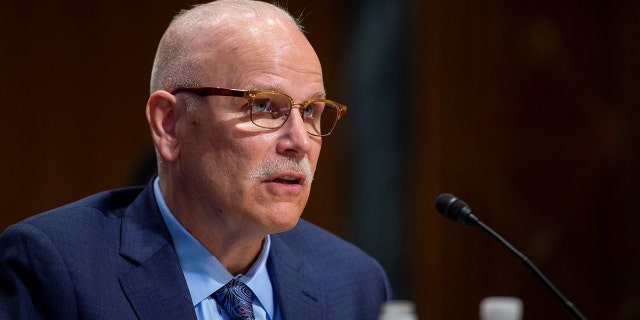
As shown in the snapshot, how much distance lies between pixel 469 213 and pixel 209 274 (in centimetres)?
62

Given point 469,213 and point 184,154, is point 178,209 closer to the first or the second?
point 184,154

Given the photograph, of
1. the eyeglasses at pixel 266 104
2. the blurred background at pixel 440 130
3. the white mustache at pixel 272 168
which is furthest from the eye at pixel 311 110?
the blurred background at pixel 440 130

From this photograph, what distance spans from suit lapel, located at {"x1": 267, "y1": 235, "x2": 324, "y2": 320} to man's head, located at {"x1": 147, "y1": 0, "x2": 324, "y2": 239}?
24 centimetres

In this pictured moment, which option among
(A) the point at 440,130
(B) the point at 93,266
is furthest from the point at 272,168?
(A) the point at 440,130

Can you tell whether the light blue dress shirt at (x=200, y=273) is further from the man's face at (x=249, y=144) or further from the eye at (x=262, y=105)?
the eye at (x=262, y=105)

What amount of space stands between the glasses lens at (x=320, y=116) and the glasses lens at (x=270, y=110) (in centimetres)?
6

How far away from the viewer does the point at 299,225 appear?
8.45ft

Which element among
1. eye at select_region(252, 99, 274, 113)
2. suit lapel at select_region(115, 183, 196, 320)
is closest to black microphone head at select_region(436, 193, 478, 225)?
eye at select_region(252, 99, 274, 113)

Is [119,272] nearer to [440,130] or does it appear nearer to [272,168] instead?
[272,168]

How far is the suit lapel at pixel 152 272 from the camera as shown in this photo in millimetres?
1976

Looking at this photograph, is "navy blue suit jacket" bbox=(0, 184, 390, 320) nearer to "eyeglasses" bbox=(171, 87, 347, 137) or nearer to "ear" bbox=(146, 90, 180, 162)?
"ear" bbox=(146, 90, 180, 162)

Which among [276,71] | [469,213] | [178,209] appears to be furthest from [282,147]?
[469,213]

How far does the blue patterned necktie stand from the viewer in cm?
209

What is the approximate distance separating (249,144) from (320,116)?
24 cm
